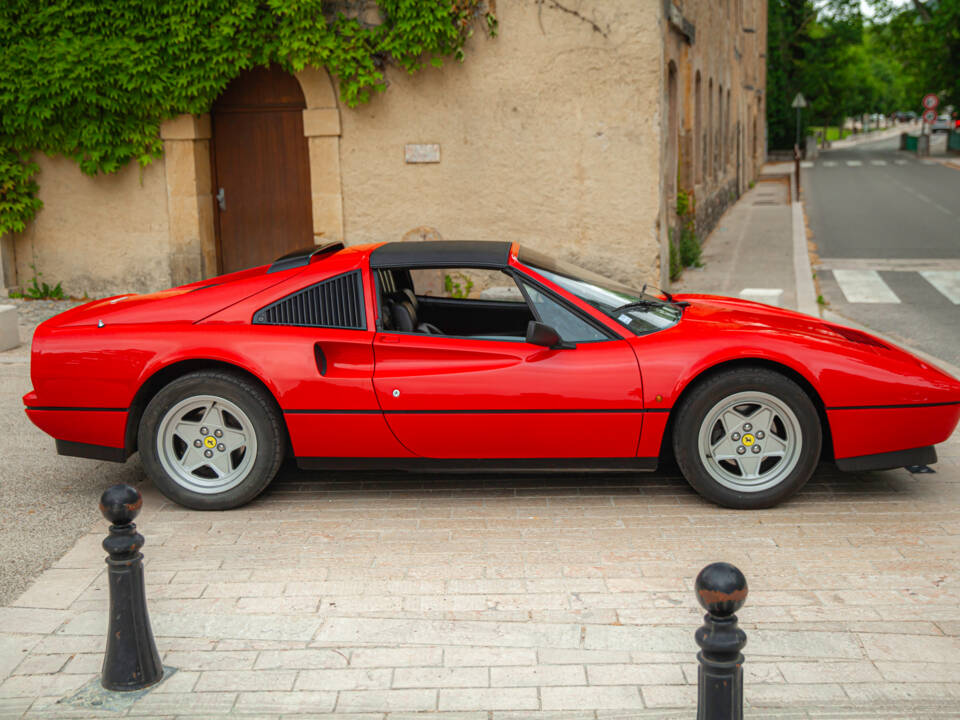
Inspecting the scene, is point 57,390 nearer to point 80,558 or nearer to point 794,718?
point 80,558

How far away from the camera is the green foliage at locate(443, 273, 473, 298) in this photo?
6125 mm

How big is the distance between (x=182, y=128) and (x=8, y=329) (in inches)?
118

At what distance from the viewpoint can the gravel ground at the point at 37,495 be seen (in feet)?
16.0

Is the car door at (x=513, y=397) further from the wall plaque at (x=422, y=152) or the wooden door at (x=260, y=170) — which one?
the wooden door at (x=260, y=170)

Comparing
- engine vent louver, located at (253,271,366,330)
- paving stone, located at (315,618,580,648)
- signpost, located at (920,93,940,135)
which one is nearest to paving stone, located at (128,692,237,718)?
paving stone, located at (315,618,580,648)

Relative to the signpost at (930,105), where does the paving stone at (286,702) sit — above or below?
below

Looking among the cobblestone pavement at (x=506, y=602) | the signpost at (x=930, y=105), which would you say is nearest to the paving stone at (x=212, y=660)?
the cobblestone pavement at (x=506, y=602)

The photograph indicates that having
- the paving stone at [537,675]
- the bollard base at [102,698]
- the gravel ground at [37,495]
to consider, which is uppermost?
the gravel ground at [37,495]

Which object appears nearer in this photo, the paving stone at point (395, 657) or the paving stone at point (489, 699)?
the paving stone at point (489, 699)

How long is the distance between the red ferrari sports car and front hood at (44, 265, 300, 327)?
0.04ft

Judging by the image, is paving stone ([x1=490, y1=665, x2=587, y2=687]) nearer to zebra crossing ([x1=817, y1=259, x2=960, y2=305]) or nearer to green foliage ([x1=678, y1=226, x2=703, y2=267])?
zebra crossing ([x1=817, y1=259, x2=960, y2=305])

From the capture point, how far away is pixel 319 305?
5449 millimetres

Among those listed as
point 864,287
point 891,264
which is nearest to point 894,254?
point 891,264

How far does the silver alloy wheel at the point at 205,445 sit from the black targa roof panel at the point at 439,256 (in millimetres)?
1105
